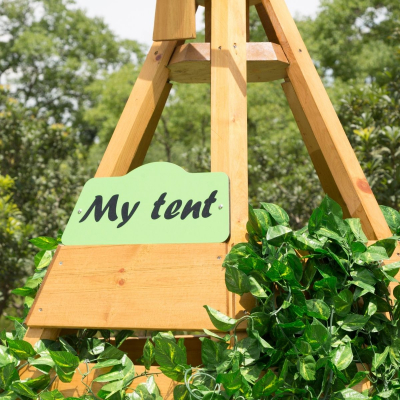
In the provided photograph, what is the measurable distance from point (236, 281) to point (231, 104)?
0.58 m

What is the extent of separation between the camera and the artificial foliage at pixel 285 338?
1.30 meters

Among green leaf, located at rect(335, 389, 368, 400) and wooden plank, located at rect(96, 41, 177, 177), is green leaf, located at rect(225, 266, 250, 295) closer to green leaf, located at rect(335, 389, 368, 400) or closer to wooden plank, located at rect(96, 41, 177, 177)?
green leaf, located at rect(335, 389, 368, 400)

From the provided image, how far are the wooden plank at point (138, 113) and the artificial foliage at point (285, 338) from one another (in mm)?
563

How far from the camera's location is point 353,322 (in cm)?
137

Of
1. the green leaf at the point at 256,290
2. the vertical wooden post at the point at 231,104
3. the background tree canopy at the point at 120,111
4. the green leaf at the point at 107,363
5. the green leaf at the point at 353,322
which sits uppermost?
the vertical wooden post at the point at 231,104

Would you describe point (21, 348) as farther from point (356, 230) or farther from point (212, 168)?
point (356, 230)

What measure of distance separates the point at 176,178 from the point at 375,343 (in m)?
0.71

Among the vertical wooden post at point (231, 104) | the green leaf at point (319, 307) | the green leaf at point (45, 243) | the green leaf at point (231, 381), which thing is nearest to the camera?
the green leaf at point (231, 381)

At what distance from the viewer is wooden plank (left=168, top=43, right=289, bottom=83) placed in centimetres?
184

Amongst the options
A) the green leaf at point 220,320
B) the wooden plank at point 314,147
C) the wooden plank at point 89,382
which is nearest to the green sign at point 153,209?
the green leaf at point 220,320

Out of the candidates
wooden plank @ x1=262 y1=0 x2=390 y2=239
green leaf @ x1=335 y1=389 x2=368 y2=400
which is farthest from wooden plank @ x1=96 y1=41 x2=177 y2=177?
green leaf @ x1=335 y1=389 x2=368 y2=400

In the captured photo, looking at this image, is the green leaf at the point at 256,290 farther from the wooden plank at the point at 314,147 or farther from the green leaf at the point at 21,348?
the wooden plank at the point at 314,147

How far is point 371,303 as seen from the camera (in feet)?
4.62

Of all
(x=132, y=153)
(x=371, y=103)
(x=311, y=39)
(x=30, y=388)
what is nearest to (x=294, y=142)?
(x=371, y=103)
